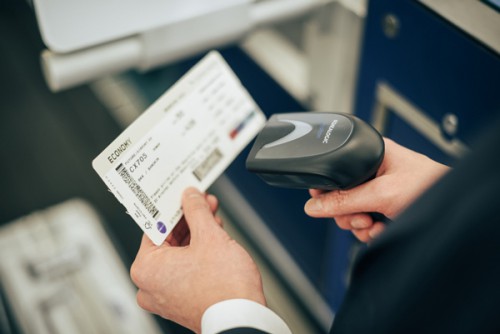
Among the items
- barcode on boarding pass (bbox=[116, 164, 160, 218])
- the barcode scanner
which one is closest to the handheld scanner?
the barcode scanner

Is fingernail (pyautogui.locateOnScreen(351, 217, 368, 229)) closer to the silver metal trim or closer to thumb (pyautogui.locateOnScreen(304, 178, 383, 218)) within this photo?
thumb (pyautogui.locateOnScreen(304, 178, 383, 218))

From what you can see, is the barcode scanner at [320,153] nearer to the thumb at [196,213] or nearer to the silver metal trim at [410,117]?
the thumb at [196,213]

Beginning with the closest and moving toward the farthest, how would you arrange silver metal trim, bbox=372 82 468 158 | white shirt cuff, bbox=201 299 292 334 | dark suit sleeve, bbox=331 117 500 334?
1. dark suit sleeve, bbox=331 117 500 334
2. white shirt cuff, bbox=201 299 292 334
3. silver metal trim, bbox=372 82 468 158

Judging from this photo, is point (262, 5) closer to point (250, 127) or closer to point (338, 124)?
point (250, 127)

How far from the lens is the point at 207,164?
65cm

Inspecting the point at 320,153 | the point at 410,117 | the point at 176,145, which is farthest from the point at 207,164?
the point at 410,117

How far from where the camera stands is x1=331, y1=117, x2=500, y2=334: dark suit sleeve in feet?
0.95

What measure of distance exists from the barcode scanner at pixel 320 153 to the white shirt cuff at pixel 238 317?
14cm

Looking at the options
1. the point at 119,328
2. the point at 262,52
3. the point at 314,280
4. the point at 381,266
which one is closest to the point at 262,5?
the point at 262,52

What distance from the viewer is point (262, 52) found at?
3.78 feet

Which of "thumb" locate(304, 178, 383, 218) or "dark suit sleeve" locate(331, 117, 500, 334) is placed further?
"thumb" locate(304, 178, 383, 218)

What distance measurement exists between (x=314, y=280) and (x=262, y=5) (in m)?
0.79

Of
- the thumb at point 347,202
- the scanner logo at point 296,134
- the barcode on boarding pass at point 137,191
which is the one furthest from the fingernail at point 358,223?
the barcode on boarding pass at point 137,191

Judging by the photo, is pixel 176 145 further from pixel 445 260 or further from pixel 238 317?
pixel 445 260
